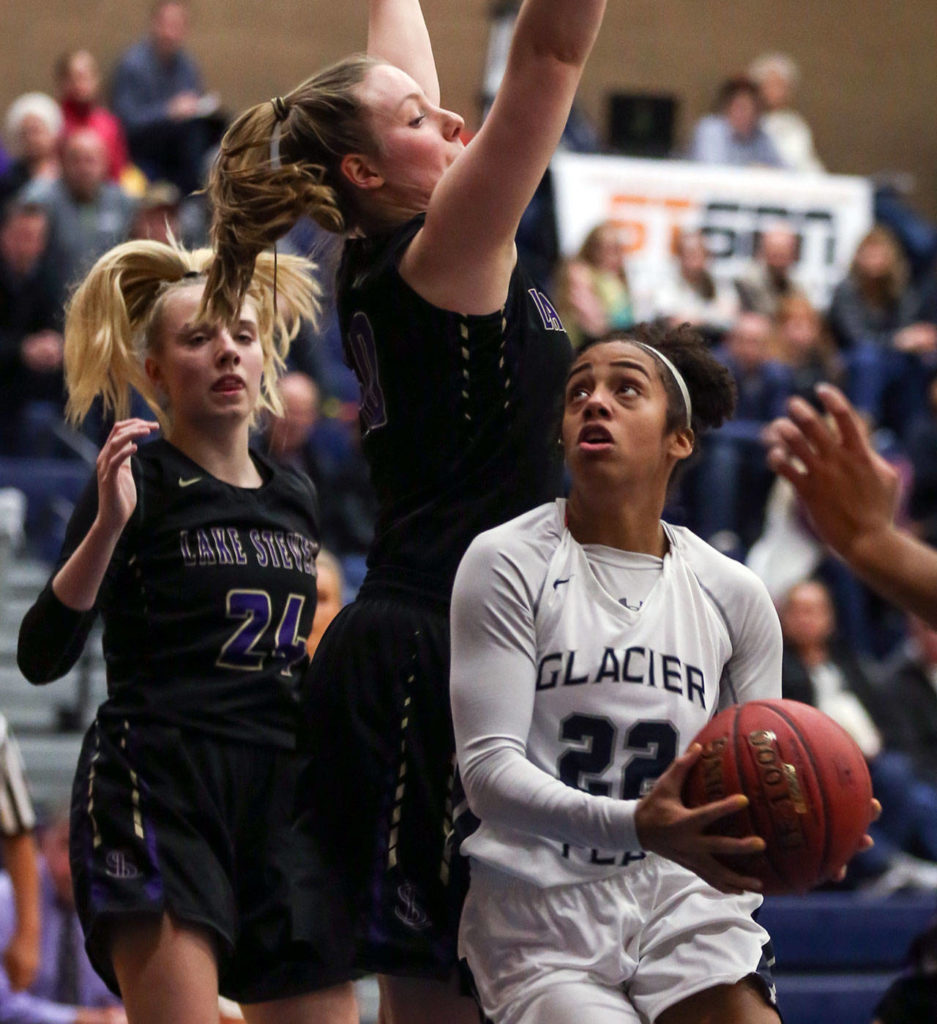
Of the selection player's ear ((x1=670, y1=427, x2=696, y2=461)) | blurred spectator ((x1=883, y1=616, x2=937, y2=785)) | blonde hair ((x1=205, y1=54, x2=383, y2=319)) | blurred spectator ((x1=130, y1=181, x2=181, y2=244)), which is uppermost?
blonde hair ((x1=205, y1=54, x2=383, y2=319))

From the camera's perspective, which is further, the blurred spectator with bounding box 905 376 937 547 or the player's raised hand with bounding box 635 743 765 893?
the blurred spectator with bounding box 905 376 937 547

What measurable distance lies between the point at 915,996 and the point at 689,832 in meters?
2.13

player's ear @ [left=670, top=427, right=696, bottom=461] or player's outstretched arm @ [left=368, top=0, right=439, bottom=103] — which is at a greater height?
player's outstretched arm @ [left=368, top=0, right=439, bottom=103]

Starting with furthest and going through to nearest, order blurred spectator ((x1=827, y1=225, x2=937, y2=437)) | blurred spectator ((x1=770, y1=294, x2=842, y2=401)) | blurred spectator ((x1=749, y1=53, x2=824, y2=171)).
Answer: blurred spectator ((x1=749, y1=53, x2=824, y2=171)) < blurred spectator ((x1=827, y1=225, x2=937, y2=437)) < blurred spectator ((x1=770, y1=294, x2=842, y2=401))

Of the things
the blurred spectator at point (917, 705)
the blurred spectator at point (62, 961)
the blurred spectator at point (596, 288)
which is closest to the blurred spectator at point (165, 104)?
the blurred spectator at point (596, 288)

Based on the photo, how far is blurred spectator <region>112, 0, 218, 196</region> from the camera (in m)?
10.8

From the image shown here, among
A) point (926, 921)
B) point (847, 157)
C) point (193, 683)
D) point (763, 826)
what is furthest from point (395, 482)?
point (847, 157)

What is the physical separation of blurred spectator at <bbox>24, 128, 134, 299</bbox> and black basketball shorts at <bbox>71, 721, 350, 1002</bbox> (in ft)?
19.6

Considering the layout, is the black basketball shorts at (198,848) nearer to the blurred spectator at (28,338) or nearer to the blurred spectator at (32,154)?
the blurred spectator at (28,338)

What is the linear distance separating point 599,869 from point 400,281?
0.96 m

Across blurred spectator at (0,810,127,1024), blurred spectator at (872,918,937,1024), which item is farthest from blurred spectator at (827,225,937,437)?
blurred spectator at (872,918,937,1024)

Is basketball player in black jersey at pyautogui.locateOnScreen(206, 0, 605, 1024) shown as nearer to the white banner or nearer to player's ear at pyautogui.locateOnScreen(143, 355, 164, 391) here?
player's ear at pyautogui.locateOnScreen(143, 355, 164, 391)

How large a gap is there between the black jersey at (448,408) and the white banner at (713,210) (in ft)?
28.1

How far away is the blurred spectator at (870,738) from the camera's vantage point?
7480 mm
